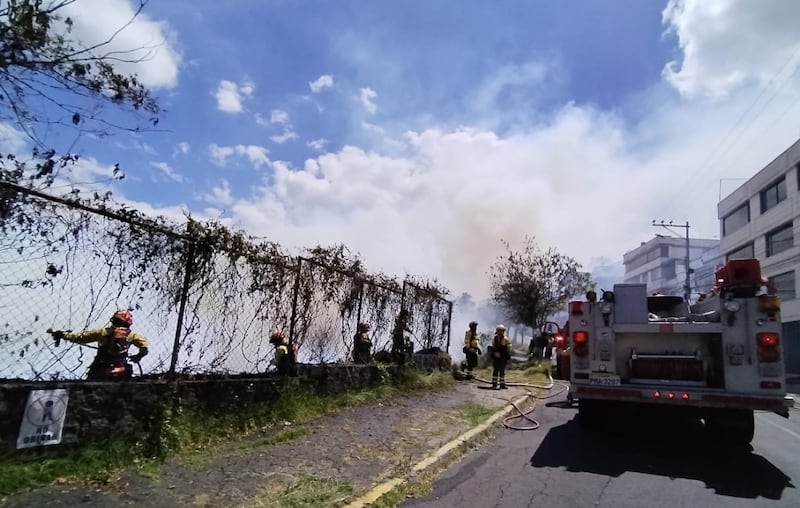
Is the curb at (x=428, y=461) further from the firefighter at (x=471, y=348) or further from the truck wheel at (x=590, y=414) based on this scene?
the firefighter at (x=471, y=348)

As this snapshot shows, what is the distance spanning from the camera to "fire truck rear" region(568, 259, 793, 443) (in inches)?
239

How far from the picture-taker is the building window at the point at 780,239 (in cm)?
3139

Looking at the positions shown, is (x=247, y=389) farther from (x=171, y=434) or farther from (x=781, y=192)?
(x=781, y=192)

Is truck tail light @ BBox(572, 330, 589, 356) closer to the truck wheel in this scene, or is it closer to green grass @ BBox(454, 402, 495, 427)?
the truck wheel

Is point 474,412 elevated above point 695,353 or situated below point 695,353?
below

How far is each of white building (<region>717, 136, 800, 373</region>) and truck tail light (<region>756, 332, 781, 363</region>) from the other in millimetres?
28854

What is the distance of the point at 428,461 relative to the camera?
5547 mm

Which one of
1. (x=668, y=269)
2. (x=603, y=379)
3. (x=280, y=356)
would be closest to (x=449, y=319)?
(x=603, y=379)

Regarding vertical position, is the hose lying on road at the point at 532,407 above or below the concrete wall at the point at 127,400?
below

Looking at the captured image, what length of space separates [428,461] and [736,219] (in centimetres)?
4339

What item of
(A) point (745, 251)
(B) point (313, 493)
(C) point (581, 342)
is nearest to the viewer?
(B) point (313, 493)

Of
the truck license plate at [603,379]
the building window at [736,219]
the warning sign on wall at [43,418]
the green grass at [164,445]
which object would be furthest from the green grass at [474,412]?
the building window at [736,219]

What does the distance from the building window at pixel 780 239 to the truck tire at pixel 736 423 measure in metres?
30.7

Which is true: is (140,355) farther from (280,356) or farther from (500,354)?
(500,354)
